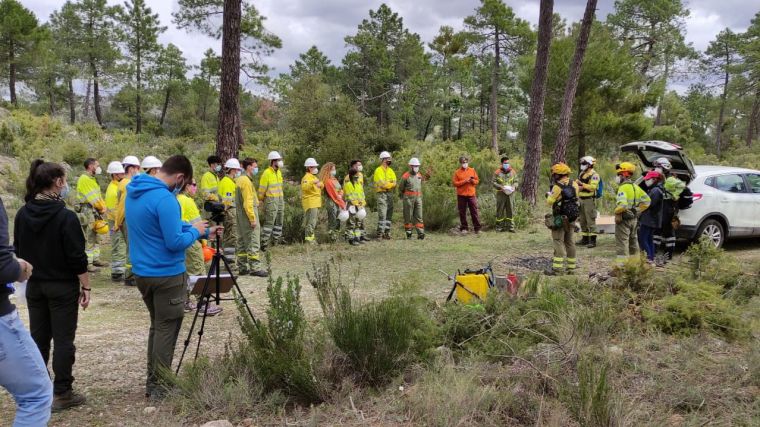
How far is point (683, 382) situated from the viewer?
11.8 ft

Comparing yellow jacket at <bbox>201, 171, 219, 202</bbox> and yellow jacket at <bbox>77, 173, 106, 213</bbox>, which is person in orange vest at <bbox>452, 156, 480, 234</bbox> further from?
yellow jacket at <bbox>77, 173, 106, 213</bbox>

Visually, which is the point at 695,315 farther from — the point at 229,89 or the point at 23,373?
the point at 229,89

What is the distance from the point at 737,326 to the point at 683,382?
63.4 inches

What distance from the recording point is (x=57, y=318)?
12.3 ft

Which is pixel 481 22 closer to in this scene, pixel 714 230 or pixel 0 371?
pixel 714 230

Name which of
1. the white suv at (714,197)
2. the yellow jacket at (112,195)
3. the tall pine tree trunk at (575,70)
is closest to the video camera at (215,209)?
the yellow jacket at (112,195)

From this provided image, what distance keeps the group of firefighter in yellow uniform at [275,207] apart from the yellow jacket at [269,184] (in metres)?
0.02

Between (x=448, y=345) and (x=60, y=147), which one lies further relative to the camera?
(x=60, y=147)

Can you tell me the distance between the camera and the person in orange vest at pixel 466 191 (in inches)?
481

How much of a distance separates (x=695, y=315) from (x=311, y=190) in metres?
7.03

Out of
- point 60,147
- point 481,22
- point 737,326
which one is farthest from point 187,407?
point 481,22

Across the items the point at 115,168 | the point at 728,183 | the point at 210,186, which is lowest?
the point at 210,186

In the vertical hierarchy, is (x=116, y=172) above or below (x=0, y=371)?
above

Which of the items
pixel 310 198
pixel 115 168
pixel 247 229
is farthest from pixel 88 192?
pixel 310 198
